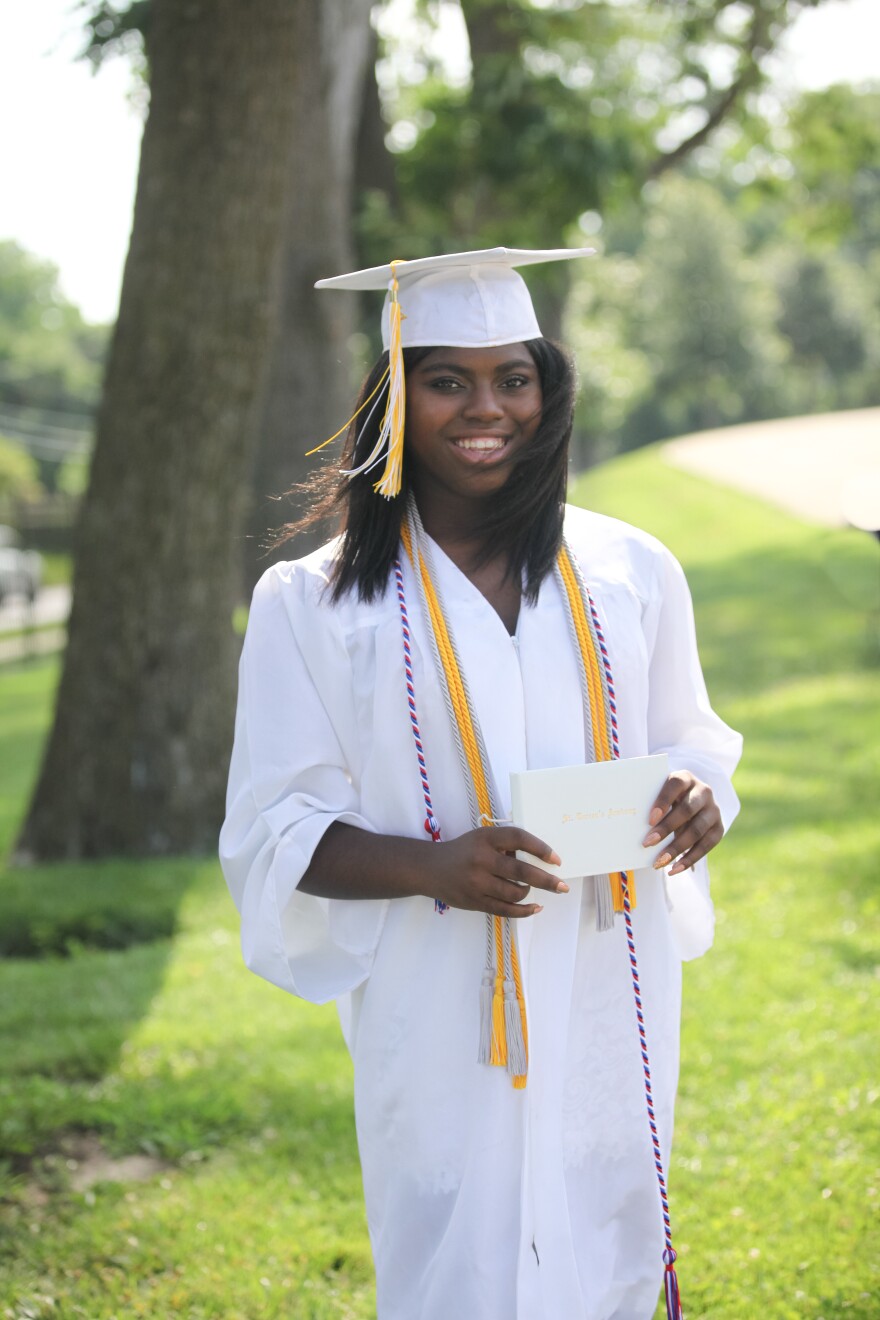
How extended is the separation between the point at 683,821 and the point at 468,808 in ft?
1.15

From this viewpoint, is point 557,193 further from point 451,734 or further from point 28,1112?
point 451,734

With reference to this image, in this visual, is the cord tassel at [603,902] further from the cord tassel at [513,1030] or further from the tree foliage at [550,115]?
the tree foliage at [550,115]

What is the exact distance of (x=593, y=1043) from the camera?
2.45m

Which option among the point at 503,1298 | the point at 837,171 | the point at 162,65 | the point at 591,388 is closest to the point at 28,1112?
the point at 503,1298

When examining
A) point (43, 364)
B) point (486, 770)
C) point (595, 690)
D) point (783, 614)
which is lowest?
point (783, 614)

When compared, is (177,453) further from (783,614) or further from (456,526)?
(783,614)

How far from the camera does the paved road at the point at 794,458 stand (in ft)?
71.8

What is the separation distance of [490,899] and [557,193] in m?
11.7

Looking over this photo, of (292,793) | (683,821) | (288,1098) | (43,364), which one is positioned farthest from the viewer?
(43,364)

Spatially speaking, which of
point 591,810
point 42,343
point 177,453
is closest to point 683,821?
point 591,810

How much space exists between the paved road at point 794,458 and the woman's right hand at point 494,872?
51.9 feet

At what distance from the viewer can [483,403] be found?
238 cm

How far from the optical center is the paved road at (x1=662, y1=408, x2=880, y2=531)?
71.8 ft

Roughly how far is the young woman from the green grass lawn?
3.38 ft
